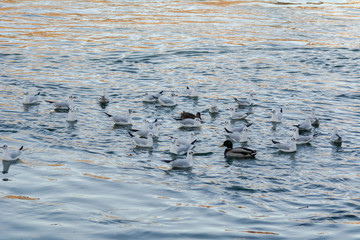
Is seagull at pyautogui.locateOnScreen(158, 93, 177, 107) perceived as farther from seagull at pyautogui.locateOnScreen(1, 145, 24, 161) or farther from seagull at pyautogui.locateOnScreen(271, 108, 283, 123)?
seagull at pyautogui.locateOnScreen(1, 145, 24, 161)

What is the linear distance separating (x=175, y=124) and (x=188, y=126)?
112cm

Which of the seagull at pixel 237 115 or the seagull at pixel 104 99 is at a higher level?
the seagull at pixel 104 99

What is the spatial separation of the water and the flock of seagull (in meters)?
0.35

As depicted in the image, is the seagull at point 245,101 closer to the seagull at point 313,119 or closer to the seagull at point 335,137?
the seagull at point 313,119

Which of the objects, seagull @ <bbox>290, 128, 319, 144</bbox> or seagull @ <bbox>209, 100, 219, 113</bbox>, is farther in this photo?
seagull @ <bbox>209, 100, 219, 113</bbox>

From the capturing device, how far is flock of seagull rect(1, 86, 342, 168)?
21.1m

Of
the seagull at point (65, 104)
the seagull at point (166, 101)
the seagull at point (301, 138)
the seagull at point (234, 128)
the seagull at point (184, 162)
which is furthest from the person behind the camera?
the seagull at point (166, 101)

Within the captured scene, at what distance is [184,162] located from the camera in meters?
20.1

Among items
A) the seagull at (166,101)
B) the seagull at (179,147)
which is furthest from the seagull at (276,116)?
the seagull at (166,101)

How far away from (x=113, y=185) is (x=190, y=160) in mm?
3030

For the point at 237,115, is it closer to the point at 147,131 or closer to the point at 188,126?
the point at 188,126

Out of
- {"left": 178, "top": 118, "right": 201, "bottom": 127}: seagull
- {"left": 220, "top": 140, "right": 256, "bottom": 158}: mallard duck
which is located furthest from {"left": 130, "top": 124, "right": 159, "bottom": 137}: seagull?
{"left": 220, "top": 140, "right": 256, "bottom": 158}: mallard duck

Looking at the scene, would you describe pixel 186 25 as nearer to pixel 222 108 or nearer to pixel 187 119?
pixel 222 108

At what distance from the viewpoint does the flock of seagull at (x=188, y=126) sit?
21062 millimetres
